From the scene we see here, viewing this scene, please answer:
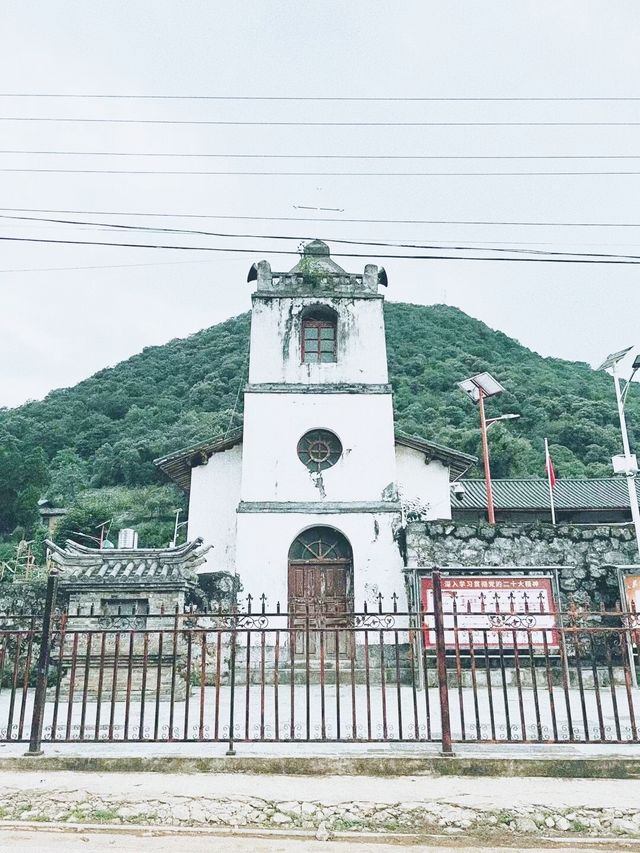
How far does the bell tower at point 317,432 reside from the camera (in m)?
15.2

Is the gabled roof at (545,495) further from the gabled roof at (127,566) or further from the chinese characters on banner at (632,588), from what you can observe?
the gabled roof at (127,566)

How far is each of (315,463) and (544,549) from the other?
6004 mm

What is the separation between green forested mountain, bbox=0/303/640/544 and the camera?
4325cm

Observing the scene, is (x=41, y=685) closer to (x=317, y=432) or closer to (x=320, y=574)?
(x=320, y=574)

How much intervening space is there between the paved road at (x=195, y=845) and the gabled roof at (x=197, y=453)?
12.6 meters

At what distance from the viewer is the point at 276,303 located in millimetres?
17781

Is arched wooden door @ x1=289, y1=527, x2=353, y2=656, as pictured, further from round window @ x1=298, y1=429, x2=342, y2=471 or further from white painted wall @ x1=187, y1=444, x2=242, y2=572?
white painted wall @ x1=187, y1=444, x2=242, y2=572

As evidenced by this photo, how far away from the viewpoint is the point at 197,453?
17172 mm

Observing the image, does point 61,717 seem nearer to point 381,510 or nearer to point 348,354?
point 381,510

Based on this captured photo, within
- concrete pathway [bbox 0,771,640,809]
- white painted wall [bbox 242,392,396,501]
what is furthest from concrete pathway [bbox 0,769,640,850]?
white painted wall [bbox 242,392,396,501]

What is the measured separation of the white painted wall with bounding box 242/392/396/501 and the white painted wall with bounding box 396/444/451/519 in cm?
129

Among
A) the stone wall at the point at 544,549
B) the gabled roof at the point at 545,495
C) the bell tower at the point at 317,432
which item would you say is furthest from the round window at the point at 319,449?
the gabled roof at the point at 545,495

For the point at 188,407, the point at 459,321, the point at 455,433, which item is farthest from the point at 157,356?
the point at 455,433

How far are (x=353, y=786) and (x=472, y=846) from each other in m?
1.19
